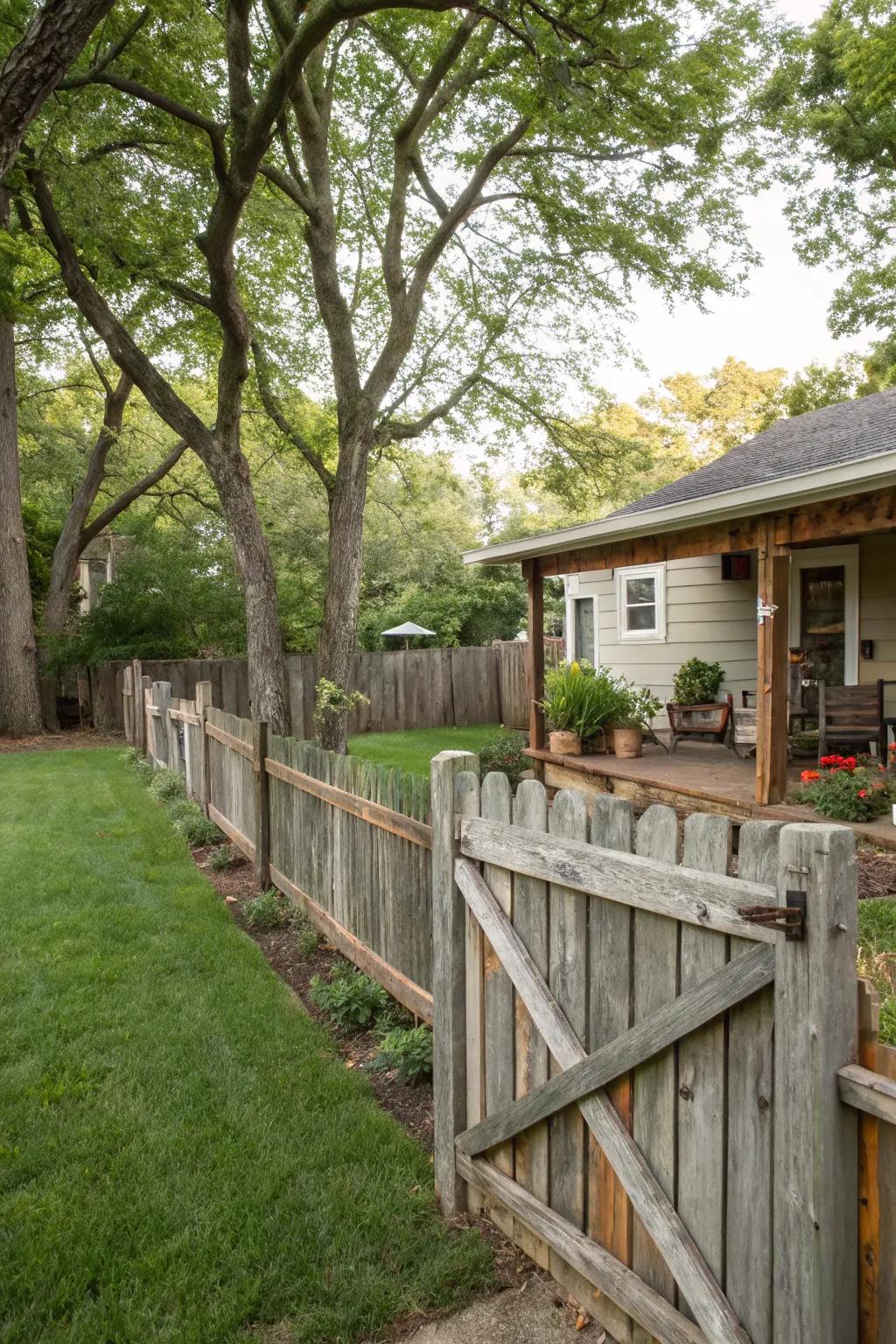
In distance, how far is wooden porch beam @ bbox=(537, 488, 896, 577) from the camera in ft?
19.4

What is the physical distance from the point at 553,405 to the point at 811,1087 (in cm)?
1469

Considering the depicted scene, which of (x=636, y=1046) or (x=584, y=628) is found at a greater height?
(x=584, y=628)

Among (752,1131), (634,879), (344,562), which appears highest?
(344,562)

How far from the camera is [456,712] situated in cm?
1730

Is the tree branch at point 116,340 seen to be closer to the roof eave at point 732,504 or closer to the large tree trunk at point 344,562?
the large tree trunk at point 344,562

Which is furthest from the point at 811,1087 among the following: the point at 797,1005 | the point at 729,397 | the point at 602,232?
the point at 729,397

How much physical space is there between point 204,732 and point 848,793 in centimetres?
566

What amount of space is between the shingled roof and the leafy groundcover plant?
8.02 feet

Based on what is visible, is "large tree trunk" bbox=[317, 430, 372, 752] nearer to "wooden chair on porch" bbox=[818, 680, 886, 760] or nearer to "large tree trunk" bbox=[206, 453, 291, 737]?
"large tree trunk" bbox=[206, 453, 291, 737]

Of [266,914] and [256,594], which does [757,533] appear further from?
[256,594]

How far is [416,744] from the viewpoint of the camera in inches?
565

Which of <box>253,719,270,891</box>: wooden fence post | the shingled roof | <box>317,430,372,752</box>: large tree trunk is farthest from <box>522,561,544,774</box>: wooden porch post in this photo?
<box>253,719,270,891</box>: wooden fence post

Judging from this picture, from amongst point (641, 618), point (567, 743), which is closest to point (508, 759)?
point (567, 743)

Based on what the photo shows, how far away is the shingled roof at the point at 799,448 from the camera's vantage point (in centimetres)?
752
